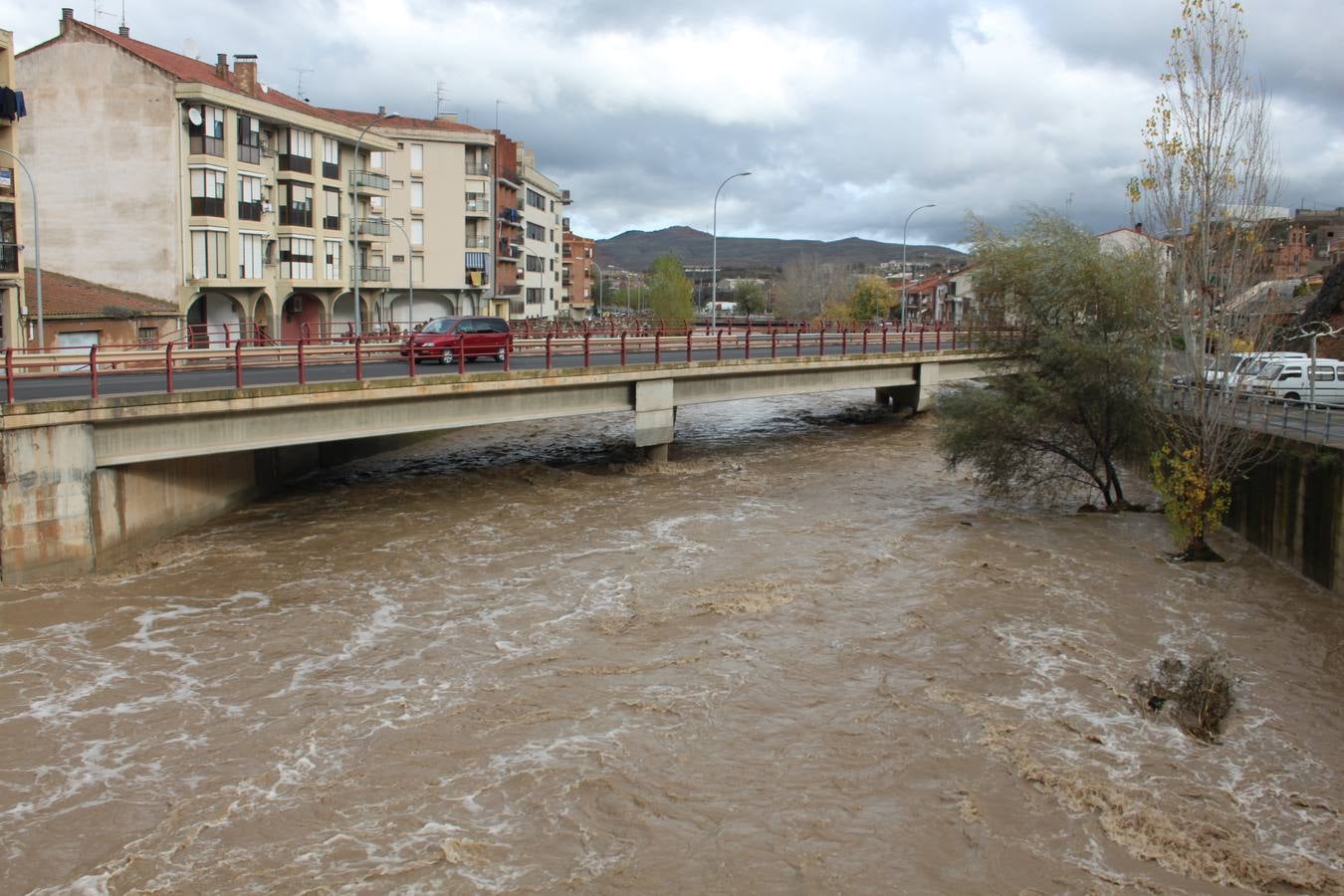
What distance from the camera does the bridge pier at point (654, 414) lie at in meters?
32.0

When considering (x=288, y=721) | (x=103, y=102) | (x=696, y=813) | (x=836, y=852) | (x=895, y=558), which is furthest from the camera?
(x=103, y=102)

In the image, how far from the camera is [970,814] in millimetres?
11141

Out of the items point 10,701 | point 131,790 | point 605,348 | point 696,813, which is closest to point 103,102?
point 605,348

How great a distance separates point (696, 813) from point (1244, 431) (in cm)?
1607

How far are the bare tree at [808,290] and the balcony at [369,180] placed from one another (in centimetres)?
6787

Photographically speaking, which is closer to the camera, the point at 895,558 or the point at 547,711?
the point at 547,711

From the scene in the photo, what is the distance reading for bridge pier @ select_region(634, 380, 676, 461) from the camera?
3197 centimetres

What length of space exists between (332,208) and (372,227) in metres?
5.90

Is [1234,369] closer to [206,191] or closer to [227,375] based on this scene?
[227,375]

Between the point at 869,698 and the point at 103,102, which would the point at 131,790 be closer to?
the point at 869,698

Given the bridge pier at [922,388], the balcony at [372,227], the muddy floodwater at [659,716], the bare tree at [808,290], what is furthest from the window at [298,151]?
the bare tree at [808,290]

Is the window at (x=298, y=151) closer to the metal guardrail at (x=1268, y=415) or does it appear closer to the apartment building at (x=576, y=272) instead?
the metal guardrail at (x=1268, y=415)

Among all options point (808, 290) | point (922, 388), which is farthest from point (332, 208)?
point (808, 290)

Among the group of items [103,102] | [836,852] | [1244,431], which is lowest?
[836,852]
